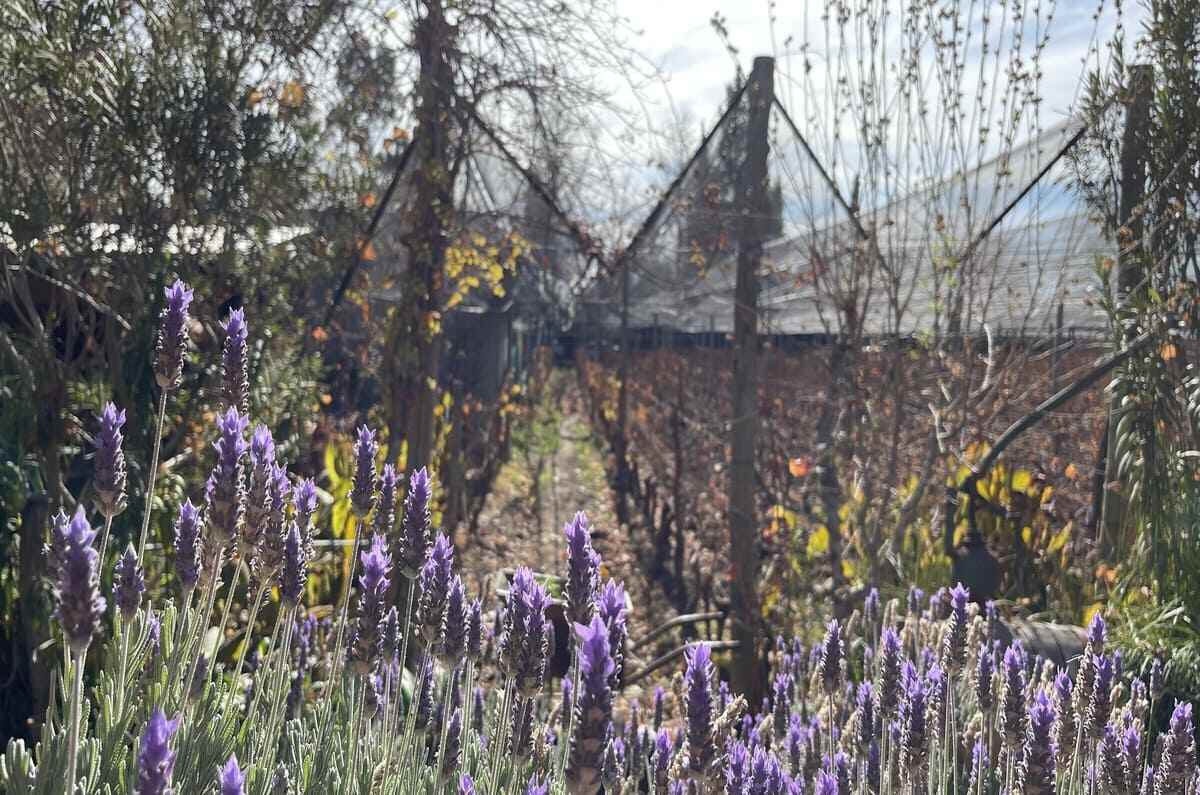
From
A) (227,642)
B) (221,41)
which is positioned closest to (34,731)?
(227,642)

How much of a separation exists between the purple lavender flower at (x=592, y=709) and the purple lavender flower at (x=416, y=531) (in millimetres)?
631

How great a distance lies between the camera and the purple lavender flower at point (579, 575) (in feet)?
4.75

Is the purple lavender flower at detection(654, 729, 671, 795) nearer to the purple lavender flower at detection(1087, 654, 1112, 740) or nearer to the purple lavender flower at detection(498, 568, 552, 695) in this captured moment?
the purple lavender flower at detection(498, 568, 552, 695)

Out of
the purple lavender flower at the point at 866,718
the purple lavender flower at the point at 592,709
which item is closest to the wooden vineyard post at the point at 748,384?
the purple lavender flower at the point at 866,718

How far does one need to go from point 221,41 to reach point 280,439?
2218 mm

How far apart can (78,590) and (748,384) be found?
468 cm

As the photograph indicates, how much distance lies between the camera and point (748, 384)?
5.57 metres

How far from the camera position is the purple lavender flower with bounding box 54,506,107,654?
109 centimetres

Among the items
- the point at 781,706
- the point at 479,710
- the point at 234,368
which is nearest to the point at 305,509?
the point at 234,368

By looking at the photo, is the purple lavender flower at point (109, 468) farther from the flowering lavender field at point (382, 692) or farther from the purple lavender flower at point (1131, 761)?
the purple lavender flower at point (1131, 761)

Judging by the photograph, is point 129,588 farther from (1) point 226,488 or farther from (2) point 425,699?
(2) point 425,699

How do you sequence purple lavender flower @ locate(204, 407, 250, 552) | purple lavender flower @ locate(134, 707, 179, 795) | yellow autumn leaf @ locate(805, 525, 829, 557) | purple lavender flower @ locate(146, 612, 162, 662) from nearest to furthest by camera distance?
purple lavender flower @ locate(134, 707, 179, 795)
purple lavender flower @ locate(204, 407, 250, 552)
purple lavender flower @ locate(146, 612, 162, 662)
yellow autumn leaf @ locate(805, 525, 829, 557)

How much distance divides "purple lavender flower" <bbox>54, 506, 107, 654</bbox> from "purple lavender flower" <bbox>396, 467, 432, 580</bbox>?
0.66 meters

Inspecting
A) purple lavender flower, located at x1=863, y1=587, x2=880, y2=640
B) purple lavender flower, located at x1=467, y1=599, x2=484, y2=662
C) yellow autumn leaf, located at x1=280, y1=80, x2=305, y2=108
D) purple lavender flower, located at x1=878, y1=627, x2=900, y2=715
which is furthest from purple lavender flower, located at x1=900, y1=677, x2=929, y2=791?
yellow autumn leaf, located at x1=280, y1=80, x2=305, y2=108
